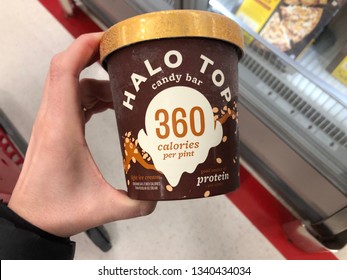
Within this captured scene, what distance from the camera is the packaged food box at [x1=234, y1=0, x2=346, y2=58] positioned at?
93 cm

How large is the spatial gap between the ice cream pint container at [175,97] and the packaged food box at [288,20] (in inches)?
19.3

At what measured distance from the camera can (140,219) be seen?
1178 mm

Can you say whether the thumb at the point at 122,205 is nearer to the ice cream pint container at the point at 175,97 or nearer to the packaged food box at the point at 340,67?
the ice cream pint container at the point at 175,97

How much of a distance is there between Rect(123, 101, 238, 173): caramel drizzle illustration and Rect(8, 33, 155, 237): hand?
120 mm

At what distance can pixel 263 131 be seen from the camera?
1.04 meters

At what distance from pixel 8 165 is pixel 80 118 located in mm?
578

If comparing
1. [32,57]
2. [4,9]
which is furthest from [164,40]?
[4,9]

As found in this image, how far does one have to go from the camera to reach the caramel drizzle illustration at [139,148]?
0.49 m

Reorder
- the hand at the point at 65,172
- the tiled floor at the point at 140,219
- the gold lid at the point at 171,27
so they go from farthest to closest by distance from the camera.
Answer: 1. the tiled floor at the point at 140,219
2. the hand at the point at 65,172
3. the gold lid at the point at 171,27

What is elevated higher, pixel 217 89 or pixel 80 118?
pixel 217 89

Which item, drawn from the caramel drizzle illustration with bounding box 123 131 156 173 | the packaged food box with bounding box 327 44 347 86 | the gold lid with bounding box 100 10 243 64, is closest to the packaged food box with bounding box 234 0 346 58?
the packaged food box with bounding box 327 44 347 86

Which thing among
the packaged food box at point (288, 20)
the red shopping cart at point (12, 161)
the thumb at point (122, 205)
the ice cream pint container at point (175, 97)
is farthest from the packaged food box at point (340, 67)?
the red shopping cart at point (12, 161)

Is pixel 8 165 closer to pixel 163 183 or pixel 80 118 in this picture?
pixel 80 118

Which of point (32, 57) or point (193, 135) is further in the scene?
point (32, 57)
